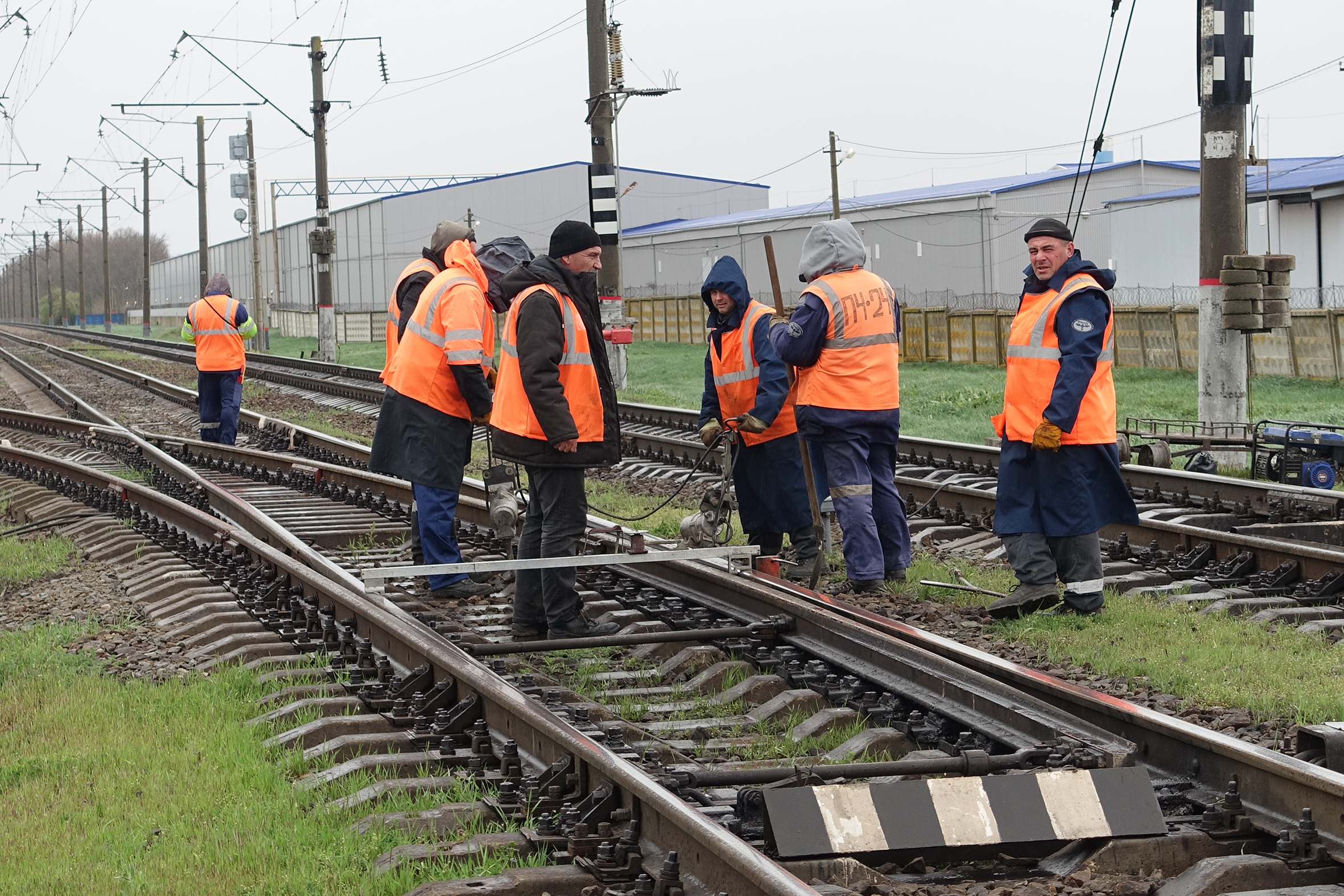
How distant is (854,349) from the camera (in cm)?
769

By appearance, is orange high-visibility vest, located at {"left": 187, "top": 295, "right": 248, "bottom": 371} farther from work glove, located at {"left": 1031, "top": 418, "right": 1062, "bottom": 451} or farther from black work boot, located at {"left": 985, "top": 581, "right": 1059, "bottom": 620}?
work glove, located at {"left": 1031, "top": 418, "right": 1062, "bottom": 451}

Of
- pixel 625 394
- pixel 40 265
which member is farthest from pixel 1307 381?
pixel 40 265

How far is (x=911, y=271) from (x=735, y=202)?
97.5 feet

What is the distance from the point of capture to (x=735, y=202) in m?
75.9

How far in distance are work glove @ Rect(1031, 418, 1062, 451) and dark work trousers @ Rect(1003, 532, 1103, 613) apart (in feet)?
1.56

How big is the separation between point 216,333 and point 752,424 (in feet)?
30.0

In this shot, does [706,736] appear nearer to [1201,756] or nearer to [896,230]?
[1201,756]

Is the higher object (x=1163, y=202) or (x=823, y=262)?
(x=1163, y=202)

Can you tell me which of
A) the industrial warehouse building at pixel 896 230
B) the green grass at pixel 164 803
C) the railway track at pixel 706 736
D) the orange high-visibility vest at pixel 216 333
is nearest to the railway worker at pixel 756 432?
the railway track at pixel 706 736

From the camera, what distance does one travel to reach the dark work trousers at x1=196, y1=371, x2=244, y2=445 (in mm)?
15969

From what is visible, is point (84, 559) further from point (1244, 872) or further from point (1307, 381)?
point (1307, 381)

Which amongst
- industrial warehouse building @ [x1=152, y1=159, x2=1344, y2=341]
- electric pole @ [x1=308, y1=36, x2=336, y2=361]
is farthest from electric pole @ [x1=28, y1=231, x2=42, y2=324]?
electric pole @ [x1=308, y1=36, x2=336, y2=361]

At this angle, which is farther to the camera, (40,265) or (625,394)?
(40,265)

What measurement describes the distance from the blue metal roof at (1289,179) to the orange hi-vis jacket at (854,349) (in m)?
23.1
